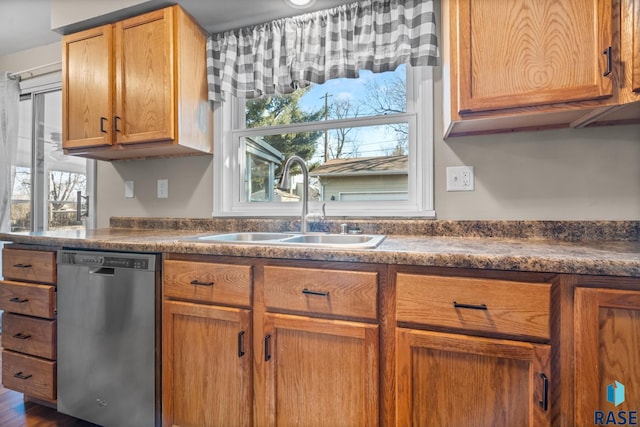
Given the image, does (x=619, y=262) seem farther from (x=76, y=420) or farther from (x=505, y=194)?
(x=76, y=420)

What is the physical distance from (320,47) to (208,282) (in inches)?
52.9

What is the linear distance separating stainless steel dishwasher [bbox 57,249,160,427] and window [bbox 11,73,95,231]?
138 cm

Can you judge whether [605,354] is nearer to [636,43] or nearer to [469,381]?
[469,381]

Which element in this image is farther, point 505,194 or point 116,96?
point 116,96

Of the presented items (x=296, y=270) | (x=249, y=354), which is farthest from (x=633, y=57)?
(x=249, y=354)

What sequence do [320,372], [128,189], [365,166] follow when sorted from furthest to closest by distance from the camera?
1. [128,189]
2. [365,166]
3. [320,372]

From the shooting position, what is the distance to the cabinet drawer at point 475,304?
2.84ft

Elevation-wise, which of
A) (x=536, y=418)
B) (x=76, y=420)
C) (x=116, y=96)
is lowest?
(x=76, y=420)

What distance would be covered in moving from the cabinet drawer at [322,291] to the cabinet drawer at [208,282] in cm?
10

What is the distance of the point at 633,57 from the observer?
97 centimetres

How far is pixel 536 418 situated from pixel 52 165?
346 centimetres

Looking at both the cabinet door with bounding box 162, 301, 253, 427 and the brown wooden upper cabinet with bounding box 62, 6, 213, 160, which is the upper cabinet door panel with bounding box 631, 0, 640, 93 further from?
the brown wooden upper cabinet with bounding box 62, 6, 213, 160

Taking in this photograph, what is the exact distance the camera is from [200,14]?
69.0 inches

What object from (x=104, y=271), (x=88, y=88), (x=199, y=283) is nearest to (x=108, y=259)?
(x=104, y=271)
